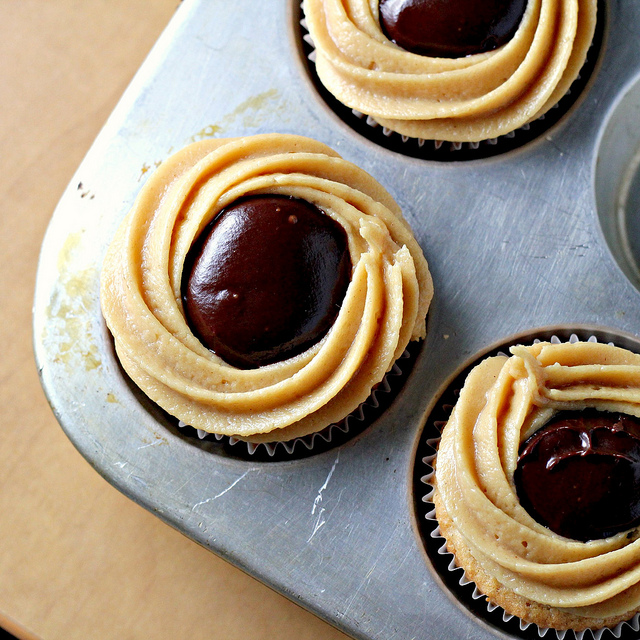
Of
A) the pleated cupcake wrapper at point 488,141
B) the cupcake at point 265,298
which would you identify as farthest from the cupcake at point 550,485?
the pleated cupcake wrapper at point 488,141

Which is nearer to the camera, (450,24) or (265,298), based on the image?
(265,298)

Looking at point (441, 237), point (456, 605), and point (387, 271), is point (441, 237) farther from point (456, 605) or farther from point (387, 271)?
point (456, 605)

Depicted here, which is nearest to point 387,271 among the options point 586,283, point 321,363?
point 321,363

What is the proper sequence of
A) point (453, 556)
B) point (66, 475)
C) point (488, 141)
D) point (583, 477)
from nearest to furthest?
point (583, 477)
point (453, 556)
point (488, 141)
point (66, 475)

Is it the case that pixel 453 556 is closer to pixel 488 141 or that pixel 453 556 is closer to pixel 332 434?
pixel 332 434

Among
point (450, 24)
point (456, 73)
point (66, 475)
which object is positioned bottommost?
point (66, 475)

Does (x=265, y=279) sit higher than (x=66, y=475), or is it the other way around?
(x=265, y=279)

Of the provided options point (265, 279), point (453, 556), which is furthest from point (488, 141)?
point (453, 556)

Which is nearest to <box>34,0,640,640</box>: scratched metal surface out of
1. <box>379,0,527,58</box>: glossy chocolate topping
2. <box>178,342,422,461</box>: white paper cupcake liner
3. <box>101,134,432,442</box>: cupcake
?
<box>178,342,422,461</box>: white paper cupcake liner

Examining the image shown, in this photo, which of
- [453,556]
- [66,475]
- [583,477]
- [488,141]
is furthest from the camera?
[66,475]
